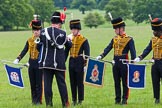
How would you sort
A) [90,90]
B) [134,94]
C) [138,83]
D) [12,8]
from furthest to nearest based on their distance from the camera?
1. [12,8]
2. [90,90]
3. [134,94]
4. [138,83]

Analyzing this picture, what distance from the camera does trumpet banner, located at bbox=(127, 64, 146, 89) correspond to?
35.9ft

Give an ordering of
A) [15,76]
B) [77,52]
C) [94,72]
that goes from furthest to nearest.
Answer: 1. [15,76]
2. [94,72]
3. [77,52]

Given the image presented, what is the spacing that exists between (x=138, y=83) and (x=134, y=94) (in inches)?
126

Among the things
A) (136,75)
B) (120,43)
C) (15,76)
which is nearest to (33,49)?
(15,76)

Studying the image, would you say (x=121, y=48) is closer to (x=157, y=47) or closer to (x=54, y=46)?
(x=157, y=47)

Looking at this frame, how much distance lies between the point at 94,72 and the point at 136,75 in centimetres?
101

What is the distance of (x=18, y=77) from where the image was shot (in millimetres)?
11727

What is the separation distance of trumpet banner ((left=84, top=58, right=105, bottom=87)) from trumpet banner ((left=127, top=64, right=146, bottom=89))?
2.60 ft

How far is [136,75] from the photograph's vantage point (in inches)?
434

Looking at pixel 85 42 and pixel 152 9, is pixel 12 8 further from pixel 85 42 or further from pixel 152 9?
pixel 85 42

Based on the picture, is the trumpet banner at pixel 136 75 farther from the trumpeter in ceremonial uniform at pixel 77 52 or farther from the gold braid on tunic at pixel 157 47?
the trumpeter in ceremonial uniform at pixel 77 52

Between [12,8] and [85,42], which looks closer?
[85,42]

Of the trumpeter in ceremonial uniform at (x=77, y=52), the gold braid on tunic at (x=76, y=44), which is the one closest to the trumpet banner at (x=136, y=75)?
the trumpeter in ceremonial uniform at (x=77, y=52)

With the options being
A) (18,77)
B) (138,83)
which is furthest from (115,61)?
(18,77)
